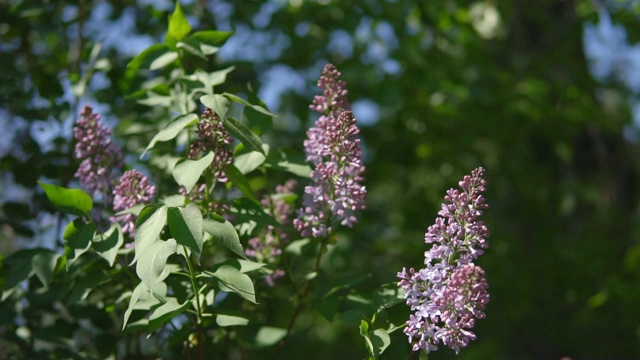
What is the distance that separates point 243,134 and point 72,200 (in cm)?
46

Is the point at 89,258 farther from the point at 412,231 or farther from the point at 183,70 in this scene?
the point at 412,231

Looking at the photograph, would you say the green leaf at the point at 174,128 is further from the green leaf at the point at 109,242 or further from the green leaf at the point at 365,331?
the green leaf at the point at 365,331

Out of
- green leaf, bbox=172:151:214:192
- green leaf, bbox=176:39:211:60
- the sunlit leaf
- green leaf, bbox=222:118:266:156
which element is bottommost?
the sunlit leaf

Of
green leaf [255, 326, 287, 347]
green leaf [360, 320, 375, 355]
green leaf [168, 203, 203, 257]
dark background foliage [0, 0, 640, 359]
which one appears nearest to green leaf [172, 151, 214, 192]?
green leaf [168, 203, 203, 257]

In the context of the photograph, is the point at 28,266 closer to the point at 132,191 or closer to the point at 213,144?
the point at 132,191

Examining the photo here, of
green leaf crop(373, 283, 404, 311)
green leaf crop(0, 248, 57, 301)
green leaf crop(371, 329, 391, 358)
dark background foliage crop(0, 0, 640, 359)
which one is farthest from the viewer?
dark background foliage crop(0, 0, 640, 359)

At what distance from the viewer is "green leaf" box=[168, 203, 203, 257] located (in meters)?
1.54

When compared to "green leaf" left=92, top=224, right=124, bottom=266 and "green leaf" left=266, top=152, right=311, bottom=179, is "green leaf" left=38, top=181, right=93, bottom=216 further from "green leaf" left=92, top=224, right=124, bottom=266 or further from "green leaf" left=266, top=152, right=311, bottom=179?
"green leaf" left=266, top=152, right=311, bottom=179

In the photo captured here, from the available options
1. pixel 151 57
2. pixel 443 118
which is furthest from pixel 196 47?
pixel 443 118

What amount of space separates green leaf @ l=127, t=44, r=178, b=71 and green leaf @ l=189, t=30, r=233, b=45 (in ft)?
0.31

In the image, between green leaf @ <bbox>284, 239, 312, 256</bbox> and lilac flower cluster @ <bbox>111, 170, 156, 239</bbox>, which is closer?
lilac flower cluster @ <bbox>111, 170, 156, 239</bbox>

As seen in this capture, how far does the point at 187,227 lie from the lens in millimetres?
1563

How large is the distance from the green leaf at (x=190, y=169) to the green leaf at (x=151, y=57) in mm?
509

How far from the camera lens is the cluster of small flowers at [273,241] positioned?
2.10 meters
